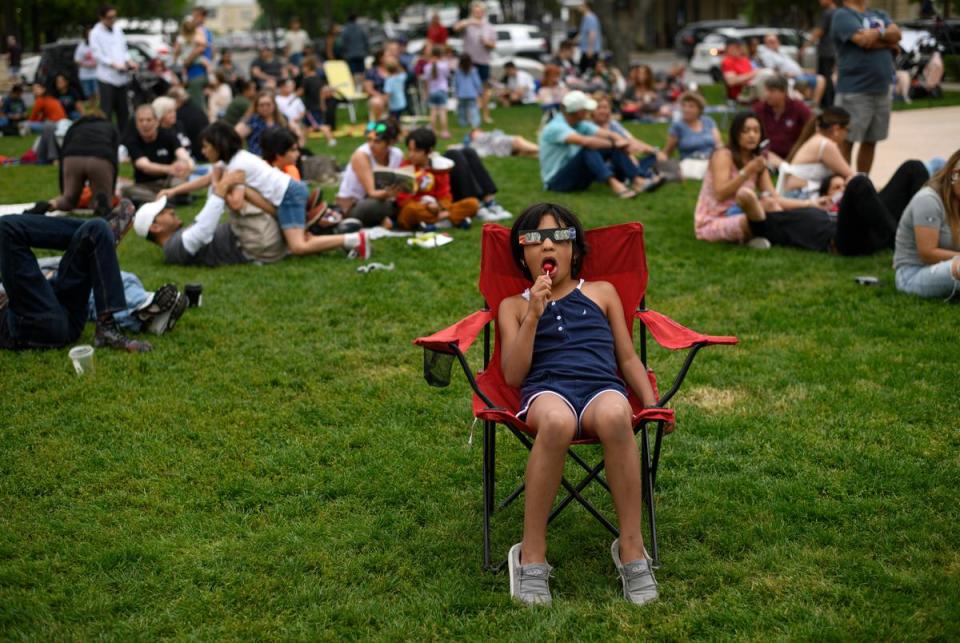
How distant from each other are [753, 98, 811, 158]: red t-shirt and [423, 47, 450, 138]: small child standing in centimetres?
676

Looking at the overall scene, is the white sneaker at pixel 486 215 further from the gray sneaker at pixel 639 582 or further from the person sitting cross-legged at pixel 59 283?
the gray sneaker at pixel 639 582

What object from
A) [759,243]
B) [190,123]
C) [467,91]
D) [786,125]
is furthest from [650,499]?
[467,91]

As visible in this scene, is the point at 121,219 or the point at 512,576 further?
the point at 121,219

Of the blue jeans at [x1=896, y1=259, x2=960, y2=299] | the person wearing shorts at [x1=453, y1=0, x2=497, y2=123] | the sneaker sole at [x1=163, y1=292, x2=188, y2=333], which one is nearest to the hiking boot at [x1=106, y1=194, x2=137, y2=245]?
the sneaker sole at [x1=163, y1=292, x2=188, y2=333]

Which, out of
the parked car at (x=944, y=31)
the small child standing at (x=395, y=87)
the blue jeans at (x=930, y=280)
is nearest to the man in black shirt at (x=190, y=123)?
the small child standing at (x=395, y=87)

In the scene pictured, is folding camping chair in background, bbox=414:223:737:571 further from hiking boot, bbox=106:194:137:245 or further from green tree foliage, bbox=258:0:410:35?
green tree foliage, bbox=258:0:410:35

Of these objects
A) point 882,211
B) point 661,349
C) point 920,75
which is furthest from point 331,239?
point 920,75

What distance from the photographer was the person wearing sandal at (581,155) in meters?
11.2

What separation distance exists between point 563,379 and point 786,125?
7.98 m

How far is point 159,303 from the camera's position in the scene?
21.3 feet

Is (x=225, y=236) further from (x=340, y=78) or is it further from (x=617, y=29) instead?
(x=617, y=29)

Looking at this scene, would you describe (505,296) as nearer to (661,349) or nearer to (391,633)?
(391,633)

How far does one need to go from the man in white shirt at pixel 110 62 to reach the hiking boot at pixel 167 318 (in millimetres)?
9315

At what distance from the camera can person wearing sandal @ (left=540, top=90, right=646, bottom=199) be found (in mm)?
11188
